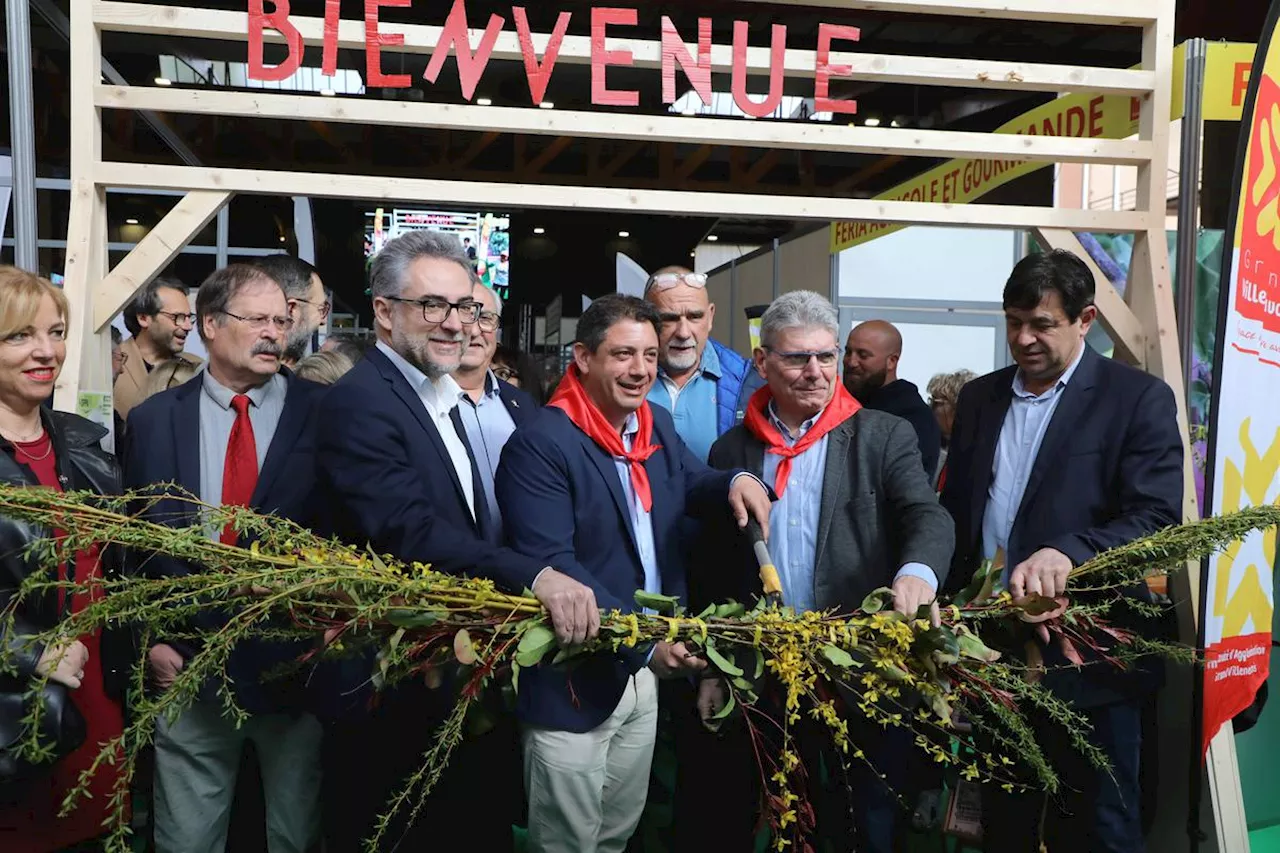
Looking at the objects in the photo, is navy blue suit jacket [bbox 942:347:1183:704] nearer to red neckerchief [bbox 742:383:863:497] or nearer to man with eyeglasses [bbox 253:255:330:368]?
red neckerchief [bbox 742:383:863:497]

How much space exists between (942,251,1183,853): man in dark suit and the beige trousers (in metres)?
1.00

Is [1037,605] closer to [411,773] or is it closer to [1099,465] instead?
[1099,465]

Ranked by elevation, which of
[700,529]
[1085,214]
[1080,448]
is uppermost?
[1085,214]

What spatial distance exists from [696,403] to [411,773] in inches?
60.4

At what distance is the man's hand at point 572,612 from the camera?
197 centimetres

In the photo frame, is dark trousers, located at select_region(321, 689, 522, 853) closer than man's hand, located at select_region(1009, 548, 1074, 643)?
No

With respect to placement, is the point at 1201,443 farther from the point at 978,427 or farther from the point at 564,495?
the point at 564,495

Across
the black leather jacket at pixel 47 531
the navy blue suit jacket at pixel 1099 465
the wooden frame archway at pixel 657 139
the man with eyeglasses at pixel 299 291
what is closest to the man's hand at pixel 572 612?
the black leather jacket at pixel 47 531

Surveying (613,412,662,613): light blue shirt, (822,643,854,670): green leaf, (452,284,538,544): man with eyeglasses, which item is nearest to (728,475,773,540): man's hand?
(613,412,662,613): light blue shirt

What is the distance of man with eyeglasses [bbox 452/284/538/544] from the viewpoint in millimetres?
3025

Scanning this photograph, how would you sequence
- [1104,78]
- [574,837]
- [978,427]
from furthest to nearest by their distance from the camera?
[1104,78] < [978,427] < [574,837]

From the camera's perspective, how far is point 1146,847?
308cm

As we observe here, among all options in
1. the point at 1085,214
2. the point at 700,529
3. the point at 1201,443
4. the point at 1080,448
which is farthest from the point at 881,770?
the point at 1201,443

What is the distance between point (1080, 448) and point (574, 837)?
5.04ft
